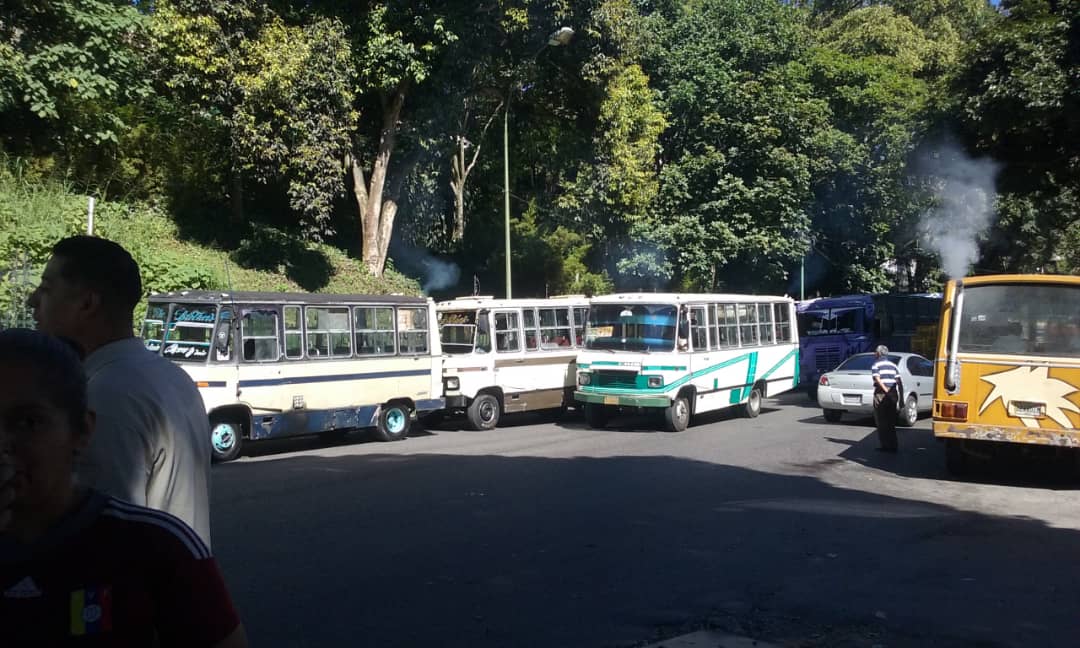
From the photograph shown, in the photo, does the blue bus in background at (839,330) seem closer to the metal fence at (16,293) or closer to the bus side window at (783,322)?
the bus side window at (783,322)

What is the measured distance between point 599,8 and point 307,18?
7413mm

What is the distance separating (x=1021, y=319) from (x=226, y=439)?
1117 cm

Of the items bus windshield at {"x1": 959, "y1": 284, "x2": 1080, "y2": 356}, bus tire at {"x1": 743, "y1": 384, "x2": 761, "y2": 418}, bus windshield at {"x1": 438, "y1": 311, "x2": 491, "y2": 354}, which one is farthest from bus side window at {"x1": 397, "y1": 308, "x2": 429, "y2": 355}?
bus windshield at {"x1": 959, "y1": 284, "x2": 1080, "y2": 356}

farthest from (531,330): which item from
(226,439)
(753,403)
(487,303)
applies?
(226,439)

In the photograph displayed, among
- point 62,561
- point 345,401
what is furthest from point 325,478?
point 62,561

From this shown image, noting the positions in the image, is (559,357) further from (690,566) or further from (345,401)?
(690,566)

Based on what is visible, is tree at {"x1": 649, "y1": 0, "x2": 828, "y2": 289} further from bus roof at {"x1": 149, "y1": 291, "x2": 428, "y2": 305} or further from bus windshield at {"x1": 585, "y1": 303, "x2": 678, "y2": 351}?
bus roof at {"x1": 149, "y1": 291, "x2": 428, "y2": 305}

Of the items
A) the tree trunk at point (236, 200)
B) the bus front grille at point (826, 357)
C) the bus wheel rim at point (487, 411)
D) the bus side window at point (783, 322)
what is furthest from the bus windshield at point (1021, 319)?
the tree trunk at point (236, 200)

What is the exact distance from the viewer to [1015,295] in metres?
12.4

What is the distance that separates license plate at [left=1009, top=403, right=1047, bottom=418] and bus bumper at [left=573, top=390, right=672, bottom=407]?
22.0 ft

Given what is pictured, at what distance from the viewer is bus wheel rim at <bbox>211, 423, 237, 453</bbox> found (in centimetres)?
1410

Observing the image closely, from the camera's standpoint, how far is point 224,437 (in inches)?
559

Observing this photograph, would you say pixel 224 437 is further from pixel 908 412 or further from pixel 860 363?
pixel 908 412

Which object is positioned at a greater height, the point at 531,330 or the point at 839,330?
the point at 531,330
